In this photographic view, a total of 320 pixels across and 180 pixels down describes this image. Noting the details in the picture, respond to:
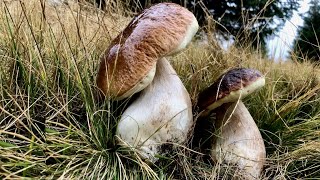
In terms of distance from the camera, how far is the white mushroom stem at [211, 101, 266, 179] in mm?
1709

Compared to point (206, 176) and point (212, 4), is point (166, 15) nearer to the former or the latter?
point (206, 176)

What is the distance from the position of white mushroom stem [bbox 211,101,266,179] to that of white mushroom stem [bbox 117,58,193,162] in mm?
181

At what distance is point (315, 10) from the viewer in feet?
22.0

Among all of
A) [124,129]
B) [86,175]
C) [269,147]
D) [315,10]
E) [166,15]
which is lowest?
[315,10]

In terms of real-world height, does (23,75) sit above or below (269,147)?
above

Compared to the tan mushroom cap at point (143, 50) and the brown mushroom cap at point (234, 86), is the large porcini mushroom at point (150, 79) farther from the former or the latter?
the brown mushroom cap at point (234, 86)

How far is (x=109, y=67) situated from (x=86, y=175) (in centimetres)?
43

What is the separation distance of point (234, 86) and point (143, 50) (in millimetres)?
405

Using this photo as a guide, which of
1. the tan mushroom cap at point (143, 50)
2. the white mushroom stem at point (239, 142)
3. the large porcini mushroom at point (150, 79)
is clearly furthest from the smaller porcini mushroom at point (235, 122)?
the tan mushroom cap at point (143, 50)

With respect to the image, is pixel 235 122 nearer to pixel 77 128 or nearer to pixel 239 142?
pixel 239 142

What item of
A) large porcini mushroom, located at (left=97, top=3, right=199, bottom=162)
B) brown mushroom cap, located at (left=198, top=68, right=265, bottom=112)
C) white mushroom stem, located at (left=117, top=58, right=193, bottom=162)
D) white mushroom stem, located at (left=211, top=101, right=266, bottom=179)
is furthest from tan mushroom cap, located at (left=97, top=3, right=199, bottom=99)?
white mushroom stem, located at (left=211, top=101, right=266, bottom=179)

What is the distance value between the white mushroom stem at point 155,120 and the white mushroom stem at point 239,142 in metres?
0.18

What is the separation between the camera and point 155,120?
1.59 meters

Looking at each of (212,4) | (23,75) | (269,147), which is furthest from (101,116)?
(212,4)
